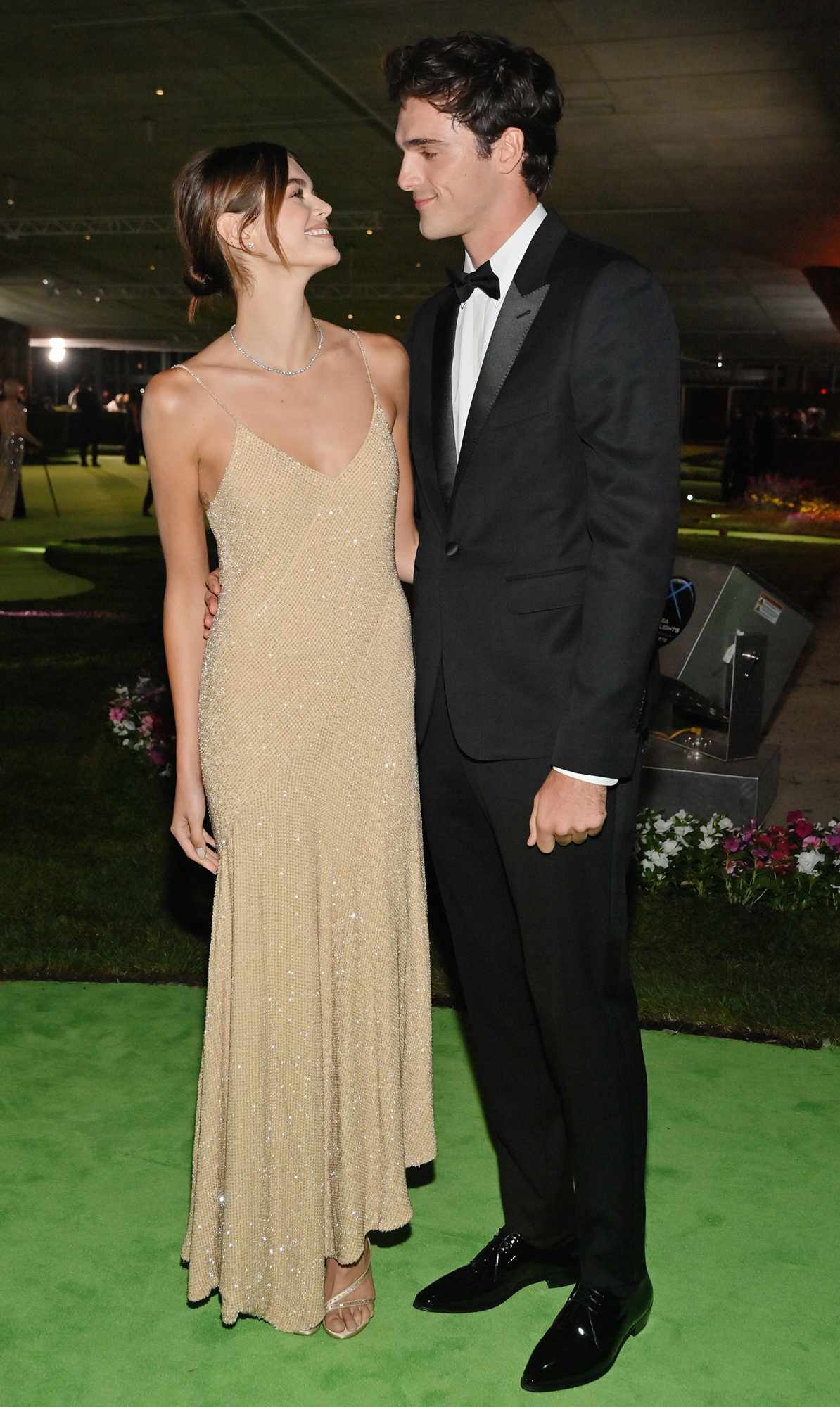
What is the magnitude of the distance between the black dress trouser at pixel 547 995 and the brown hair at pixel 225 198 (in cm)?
80

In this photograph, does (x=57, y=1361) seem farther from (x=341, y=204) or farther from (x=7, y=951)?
(x=341, y=204)

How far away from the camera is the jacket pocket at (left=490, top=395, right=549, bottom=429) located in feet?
7.14

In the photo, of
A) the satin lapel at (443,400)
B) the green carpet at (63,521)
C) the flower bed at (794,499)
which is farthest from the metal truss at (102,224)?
the satin lapel at (443,400)

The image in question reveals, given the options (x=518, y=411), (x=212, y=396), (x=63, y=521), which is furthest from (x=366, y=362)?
(x=63, y=521)

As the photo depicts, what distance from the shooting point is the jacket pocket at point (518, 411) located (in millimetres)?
2175

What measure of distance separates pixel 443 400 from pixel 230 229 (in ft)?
1.46

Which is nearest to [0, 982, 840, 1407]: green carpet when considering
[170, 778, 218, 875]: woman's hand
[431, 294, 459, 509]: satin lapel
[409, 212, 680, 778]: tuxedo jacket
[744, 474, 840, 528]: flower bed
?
[170, 778, 218, 875]: woman's hand

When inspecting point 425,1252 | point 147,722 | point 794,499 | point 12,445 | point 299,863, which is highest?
point 12,445

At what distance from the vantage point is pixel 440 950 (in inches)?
177

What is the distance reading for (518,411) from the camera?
7.21 feet

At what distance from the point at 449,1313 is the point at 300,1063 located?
0.58 metres

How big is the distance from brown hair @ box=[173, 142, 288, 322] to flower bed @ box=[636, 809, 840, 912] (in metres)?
3.16

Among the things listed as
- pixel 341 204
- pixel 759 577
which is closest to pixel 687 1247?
pixel 759 577

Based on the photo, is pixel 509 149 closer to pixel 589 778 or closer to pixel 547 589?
pixel 547 589
